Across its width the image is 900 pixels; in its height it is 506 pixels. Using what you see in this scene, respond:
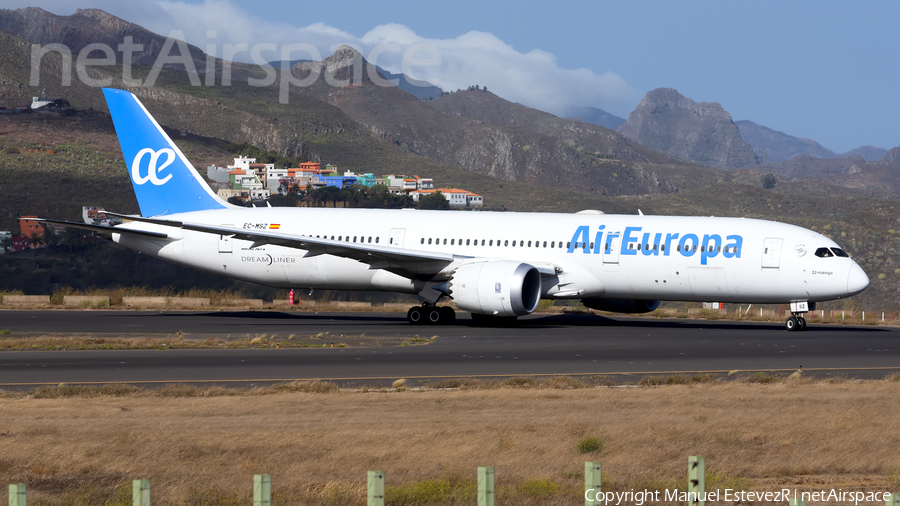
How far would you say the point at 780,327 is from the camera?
33938mm

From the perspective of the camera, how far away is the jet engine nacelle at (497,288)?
1195 inches

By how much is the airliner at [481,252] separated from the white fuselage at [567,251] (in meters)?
0.04

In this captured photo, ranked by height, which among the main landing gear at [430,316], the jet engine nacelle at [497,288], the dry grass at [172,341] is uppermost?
the jet engine nacelle at [497,288]

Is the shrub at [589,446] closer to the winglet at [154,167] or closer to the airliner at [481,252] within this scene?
the airliner at [481,252]

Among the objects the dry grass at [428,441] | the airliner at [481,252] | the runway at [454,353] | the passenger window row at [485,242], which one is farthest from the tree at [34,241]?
the dry grass at [428,441]

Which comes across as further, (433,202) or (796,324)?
(433,202)

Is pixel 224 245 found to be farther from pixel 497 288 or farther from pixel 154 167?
pixel 497 288

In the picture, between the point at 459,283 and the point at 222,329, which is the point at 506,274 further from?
the point at 222,329

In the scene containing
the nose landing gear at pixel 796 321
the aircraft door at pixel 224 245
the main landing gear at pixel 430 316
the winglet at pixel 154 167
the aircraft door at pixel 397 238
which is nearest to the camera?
the nose landing gear at pixel 796 321

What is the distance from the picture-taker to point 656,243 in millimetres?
31062

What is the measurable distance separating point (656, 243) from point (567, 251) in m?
2.96

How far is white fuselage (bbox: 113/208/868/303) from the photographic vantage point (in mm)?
30016

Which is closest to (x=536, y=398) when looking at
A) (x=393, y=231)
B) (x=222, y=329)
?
(x=222, y=329)

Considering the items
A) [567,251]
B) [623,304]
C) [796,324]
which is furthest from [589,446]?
[623,304]
